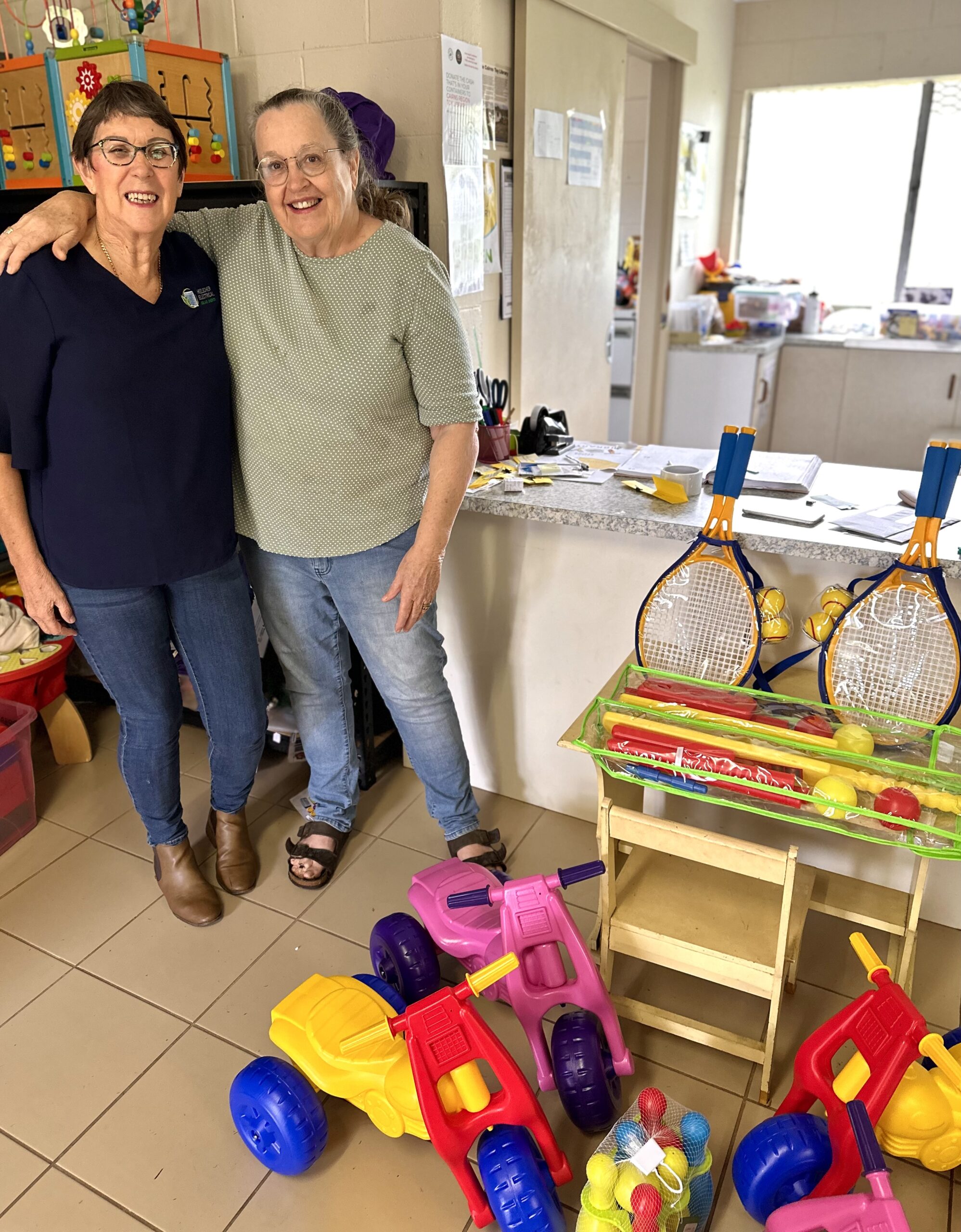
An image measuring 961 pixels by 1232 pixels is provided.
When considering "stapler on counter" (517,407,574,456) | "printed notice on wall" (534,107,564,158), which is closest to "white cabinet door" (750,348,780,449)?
"printed notice on wall" (534,107,564,158)

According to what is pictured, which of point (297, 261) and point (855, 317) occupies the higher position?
point (297, 261)

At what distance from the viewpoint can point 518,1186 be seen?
47.1 inches

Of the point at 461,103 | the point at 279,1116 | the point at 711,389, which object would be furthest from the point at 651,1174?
the point at 711,389

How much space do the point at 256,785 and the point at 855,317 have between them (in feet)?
12.4

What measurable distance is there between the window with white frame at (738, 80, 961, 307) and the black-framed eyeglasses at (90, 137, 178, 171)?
394 cm

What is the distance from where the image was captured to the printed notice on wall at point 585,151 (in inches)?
106

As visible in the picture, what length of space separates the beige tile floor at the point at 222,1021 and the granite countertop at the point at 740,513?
747 mm

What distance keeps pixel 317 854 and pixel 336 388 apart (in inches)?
38.4

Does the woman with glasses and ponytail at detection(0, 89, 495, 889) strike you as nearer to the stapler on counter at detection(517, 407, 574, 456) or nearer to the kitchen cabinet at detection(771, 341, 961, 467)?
the stapler on counter at detection(517, 407, 574, 456)

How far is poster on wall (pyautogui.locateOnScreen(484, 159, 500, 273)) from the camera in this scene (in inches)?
91.0

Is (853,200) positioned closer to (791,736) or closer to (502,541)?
(502,541)

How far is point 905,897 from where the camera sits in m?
1.59

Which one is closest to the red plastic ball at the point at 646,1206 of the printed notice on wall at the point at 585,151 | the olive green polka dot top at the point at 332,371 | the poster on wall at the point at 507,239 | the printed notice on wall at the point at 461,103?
the olive green polka dot top at the point at 332,371

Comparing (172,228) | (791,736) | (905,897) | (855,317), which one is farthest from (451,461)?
(855,317)
